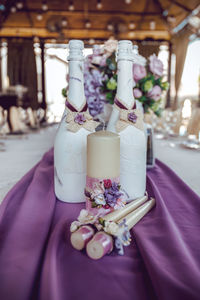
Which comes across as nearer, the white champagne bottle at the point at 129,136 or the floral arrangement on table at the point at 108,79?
the white champagne bottle at the point at 129,136

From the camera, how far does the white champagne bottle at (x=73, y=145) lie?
0.63 m

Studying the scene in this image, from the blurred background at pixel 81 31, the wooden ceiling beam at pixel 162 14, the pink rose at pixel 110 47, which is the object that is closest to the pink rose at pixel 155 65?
the pink rose at pixel 110 47

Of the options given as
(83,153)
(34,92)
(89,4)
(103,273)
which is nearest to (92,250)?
(103,273)

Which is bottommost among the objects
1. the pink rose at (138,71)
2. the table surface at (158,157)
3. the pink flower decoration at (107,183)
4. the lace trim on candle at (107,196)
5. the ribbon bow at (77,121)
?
the table surface at (158,157)

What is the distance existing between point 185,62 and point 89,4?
11.4ft

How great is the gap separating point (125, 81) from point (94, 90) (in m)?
0.26

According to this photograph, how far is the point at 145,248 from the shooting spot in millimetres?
429

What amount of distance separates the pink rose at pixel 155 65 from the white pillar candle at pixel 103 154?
479 millimetres

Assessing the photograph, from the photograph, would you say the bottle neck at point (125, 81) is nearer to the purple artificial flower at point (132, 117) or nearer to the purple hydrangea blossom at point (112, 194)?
the purple artificial flower at point (132, 117)

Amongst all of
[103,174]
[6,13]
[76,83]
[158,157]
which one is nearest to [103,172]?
[103,174]

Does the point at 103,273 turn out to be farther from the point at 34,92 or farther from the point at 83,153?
the point at 34,92

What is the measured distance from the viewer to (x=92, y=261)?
0.40 meters

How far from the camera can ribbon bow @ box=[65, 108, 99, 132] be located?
0.64 m

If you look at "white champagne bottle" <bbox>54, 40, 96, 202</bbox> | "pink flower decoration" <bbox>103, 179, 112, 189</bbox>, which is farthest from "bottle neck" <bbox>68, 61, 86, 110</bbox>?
"pink flower decoration" <bbox>103, 179, 112, 189</bbox>
